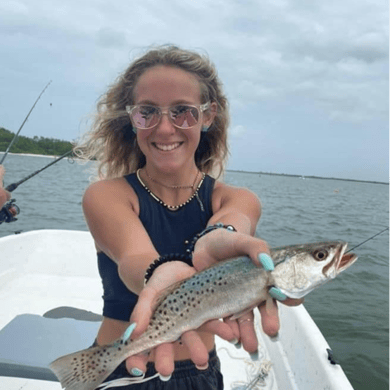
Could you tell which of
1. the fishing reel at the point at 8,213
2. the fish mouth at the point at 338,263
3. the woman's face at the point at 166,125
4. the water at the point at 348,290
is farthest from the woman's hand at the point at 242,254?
the fishing reel at the point at 8,213

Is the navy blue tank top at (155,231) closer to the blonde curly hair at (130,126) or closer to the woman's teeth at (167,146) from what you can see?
the woman's teeth at (167,146)

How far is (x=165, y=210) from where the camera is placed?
9.58 ft

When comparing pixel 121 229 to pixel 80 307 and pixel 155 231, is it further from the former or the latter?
pixel 80 307

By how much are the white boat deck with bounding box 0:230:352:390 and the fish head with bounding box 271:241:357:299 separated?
1880 mm

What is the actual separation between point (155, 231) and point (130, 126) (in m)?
1.21

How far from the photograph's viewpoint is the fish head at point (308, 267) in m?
2.22

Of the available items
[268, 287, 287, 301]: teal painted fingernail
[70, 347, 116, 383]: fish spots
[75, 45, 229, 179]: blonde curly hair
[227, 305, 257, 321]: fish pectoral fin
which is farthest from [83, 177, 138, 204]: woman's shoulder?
[268, 287, 287, 301]: teal painted fingernail

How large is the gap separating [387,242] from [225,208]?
1873cm

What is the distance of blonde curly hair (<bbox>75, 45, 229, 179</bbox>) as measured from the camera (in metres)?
3.21

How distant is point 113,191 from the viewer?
2.83m

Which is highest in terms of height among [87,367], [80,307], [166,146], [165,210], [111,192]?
[166,146]

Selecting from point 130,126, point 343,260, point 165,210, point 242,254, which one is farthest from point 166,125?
point 343,260

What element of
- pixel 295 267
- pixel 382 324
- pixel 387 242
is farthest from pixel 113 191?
pixel 387 242

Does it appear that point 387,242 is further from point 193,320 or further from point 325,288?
point 193,320
